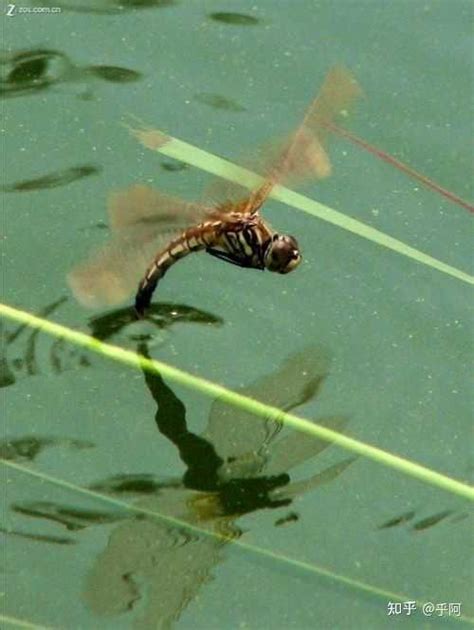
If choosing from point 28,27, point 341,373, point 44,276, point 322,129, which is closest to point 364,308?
point 341,373

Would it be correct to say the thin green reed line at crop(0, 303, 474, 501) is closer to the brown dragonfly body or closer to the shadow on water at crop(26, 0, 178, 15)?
the brown dragonfly body

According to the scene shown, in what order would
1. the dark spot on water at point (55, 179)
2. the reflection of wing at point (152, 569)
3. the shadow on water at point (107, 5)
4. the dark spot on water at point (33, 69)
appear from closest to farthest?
the reflection of wing at point (152, 569)
the dark spot on water at point (55, 179)
the dark spot on water at point (33, 69)
the shadow on water at point (107, 5)

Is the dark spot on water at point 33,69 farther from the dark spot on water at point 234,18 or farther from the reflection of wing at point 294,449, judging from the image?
the reflection of wing at point 294,449

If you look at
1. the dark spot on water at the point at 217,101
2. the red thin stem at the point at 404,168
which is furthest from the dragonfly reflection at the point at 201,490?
the dark spot on water at the point at 217,101

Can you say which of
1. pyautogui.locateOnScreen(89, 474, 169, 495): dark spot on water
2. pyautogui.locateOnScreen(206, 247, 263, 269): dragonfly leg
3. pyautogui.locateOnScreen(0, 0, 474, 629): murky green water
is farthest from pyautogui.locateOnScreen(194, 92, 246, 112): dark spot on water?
pyautogui.locateOnScreen(89, 474, 169, 495): dark spot on water

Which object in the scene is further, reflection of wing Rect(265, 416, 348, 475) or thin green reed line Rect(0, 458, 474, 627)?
reflection of wing Rect(265, 416, 348, 475)

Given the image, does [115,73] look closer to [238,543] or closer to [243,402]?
[243,402]

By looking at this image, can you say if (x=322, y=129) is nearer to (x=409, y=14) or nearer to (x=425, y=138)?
(x=425, y=138)
